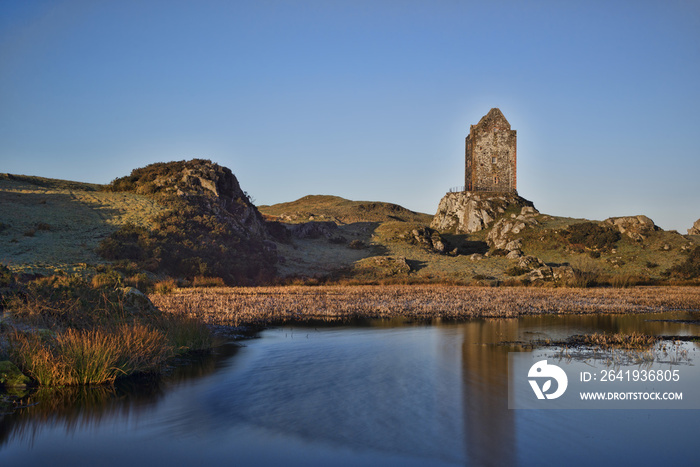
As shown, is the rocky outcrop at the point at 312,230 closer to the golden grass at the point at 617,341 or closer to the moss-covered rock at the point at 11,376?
the golden grass at the point at 617,341

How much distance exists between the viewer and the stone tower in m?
73.6

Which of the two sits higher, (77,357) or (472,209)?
(472,209)

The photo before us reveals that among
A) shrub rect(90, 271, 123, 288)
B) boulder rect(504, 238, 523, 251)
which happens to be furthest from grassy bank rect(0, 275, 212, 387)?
boulder rect(504, 238, 523, 251)

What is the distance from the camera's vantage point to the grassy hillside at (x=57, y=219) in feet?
104

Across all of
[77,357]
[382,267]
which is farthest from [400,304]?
[382,267]

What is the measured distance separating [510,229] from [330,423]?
56.2m

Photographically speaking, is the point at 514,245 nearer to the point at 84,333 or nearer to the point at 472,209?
the point at 472,209

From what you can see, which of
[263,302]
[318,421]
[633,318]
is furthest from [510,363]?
[263,302]

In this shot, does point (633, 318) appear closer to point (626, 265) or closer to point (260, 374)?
point (260, 374)
